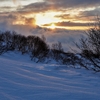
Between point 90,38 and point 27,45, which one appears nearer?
point 90,38

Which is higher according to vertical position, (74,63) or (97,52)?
(74,63)

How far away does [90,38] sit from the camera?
38.8 feet

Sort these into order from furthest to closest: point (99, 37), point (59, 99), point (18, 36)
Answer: point (18, 36) < point (99, 37) < point (59, 99)

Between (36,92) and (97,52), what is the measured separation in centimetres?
709

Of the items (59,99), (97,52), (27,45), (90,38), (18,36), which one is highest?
(18,36)

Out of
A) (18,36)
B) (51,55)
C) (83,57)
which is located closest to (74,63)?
(83,57)

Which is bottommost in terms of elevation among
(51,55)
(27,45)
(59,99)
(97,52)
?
(59,99)

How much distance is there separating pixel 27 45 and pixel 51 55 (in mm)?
9439

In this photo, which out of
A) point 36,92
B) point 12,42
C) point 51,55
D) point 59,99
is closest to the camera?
point 59,99

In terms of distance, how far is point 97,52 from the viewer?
38.5 feet

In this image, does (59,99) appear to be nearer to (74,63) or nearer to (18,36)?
(74,63)

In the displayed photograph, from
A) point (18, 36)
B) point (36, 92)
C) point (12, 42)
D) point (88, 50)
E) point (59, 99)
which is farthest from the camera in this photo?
point (18, 36)

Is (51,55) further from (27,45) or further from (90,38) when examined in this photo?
(90,38)

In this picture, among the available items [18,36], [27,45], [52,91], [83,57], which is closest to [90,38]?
[83,57]
